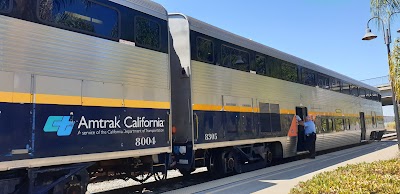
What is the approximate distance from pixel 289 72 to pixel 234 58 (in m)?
4.06

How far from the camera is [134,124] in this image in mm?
6602

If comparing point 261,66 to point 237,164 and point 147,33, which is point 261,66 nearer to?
point 237,164

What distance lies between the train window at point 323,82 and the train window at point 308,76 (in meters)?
0.76

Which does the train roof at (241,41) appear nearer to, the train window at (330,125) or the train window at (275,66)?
the train window at (275,66)

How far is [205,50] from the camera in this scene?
8.96 meters

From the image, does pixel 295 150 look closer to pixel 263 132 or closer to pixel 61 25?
pixel 263 132

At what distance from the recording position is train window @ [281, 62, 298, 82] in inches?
507

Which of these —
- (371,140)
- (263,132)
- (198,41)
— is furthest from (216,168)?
(371,140)

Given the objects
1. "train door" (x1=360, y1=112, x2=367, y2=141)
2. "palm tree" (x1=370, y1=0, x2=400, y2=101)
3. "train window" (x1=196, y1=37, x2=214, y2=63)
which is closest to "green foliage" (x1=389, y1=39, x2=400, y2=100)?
"palm tree" (x1=370, y1=0, x2=400, y2=101)

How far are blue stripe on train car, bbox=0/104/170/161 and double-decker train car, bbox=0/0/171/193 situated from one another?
0.01 m

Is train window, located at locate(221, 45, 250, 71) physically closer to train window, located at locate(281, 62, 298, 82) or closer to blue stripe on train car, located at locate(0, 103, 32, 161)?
train window, located at locate(281, 62, 298, 82)

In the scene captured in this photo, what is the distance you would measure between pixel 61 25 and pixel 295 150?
971 centimetres

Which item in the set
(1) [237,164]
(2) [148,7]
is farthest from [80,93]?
(1) [237,164]

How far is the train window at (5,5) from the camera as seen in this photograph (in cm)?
492
